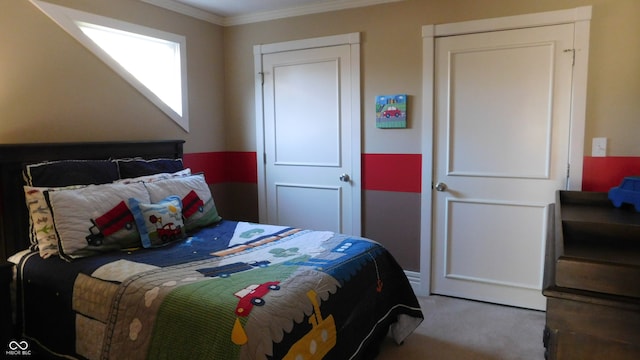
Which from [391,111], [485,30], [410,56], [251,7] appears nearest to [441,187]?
[391,111]

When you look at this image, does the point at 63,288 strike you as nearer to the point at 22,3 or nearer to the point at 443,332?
the point at 22,3

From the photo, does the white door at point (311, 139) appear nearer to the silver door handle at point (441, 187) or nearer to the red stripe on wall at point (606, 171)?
the silver door handle at point (441, 187)

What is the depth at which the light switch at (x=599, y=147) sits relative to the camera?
2731 millimetres

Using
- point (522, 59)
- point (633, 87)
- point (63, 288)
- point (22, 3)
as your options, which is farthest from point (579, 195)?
point (22, 3)

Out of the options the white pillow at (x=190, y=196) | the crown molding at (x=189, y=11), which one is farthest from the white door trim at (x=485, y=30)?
the crown molding at (x=189, y=11)

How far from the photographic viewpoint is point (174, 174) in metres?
2.98

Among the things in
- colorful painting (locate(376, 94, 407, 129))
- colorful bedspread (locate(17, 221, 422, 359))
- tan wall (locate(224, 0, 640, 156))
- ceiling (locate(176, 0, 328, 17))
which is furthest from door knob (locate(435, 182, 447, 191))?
ceiling (locate(176, 0, 328, 17))

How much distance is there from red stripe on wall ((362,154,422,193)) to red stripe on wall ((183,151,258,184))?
1.16 meters

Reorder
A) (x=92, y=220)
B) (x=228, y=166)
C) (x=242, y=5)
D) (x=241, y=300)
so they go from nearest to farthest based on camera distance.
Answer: (x=241, y=300), (x=92, y=220), (x=242, y=5), (x=228, y=166)

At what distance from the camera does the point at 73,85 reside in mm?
2775

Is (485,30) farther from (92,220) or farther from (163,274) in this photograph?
(92,220)

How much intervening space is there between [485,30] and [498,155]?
0.91 metres

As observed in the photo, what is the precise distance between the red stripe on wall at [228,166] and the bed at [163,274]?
947 millimetres

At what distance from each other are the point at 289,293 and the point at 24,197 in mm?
1731
